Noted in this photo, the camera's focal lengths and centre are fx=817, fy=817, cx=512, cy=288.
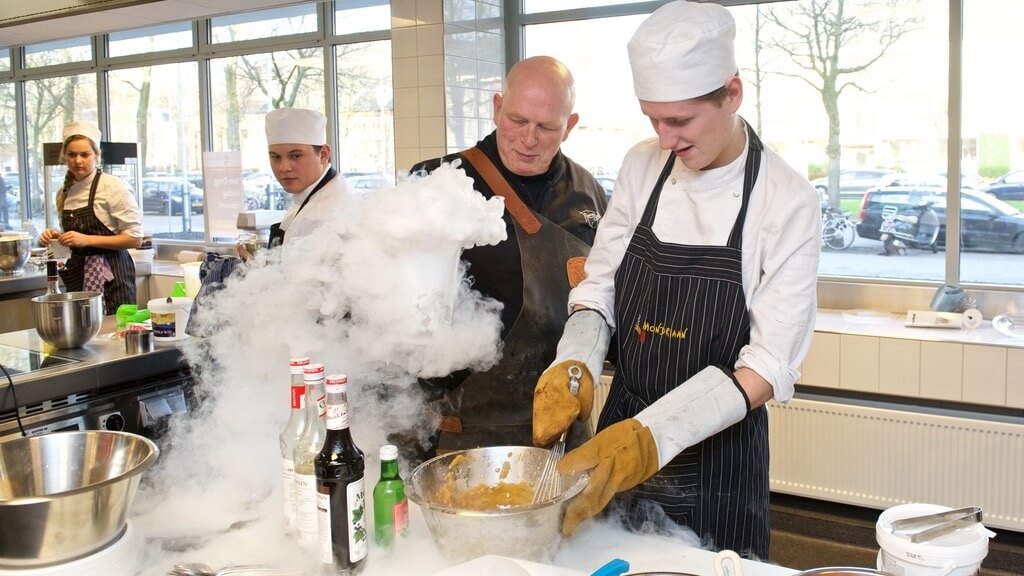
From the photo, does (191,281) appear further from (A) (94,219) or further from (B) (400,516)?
(B) (400,516)

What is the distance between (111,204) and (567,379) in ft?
13.2

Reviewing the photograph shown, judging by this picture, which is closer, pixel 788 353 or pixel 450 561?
pixel 450 561

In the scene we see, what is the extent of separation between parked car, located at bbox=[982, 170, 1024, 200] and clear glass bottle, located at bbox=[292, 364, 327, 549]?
12.4 feet

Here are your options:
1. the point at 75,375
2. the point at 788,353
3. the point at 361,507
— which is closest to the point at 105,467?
the point at 361,507

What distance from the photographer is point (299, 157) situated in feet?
11.7

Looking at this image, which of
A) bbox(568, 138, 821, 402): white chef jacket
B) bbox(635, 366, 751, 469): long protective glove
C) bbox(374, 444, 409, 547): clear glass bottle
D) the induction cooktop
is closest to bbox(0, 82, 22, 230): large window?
the induction cooktop

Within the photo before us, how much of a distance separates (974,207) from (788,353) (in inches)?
118

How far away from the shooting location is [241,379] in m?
1.71

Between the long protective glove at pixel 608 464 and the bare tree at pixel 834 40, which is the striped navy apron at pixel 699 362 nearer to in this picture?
the long protective glove at pixel 608 464

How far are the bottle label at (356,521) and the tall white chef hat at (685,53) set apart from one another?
0.96 m

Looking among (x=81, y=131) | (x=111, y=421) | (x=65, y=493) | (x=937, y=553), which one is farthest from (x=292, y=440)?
(x=81, y=131)

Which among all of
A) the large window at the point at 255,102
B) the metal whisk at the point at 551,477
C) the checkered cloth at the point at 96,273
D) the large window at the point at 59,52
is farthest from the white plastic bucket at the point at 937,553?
the large window at the point at 59,52

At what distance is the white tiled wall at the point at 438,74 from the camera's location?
15.1 ft

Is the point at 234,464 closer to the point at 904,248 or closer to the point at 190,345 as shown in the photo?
the point at 190,345
